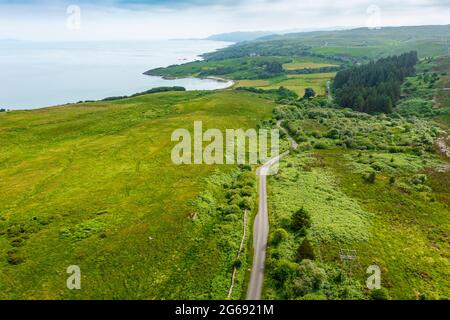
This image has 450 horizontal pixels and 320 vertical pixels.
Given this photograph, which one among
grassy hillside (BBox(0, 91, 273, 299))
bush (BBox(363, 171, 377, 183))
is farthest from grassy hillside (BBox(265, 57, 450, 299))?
grassy hillside (BBox(0, 91, 273, 299))

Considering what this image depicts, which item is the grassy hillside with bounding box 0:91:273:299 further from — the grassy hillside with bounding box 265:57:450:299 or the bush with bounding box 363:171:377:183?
the bush with bounding box 363:171:377:183

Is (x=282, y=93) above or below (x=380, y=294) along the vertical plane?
above

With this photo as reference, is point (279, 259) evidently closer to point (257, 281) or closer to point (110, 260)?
point (257, 281)

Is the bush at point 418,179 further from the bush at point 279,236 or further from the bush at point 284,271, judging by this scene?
the bush at point 284,271

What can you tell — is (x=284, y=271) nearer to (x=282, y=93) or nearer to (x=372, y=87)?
(x=372, y=87)

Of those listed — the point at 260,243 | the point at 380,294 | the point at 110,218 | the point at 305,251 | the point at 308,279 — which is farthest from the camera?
the point at 110,218

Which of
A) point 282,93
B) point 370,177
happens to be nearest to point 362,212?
point 370,177
